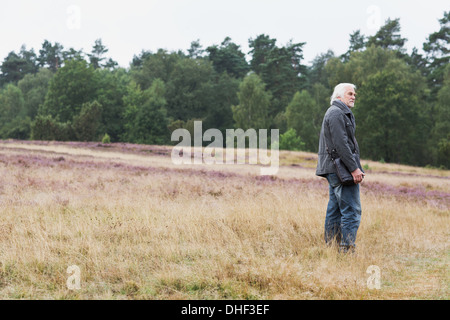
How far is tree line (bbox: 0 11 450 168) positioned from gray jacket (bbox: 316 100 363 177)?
45813mm

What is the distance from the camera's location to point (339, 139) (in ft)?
18.6

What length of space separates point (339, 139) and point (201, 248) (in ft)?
8.25

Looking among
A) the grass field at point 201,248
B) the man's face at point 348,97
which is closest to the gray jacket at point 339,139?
the man's face at point 348,97

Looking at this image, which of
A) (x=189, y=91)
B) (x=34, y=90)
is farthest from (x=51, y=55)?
(x=189, y=91)

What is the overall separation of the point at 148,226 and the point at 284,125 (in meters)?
64.3

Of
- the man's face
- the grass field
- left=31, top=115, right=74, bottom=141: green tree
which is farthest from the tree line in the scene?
the man's face

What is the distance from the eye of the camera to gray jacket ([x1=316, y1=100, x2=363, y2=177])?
18.5 ft

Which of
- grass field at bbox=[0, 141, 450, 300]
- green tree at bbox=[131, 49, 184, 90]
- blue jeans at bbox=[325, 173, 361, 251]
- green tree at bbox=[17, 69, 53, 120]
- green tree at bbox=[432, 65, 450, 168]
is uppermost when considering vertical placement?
green tree at bbox=[131, 49, 184, 90]

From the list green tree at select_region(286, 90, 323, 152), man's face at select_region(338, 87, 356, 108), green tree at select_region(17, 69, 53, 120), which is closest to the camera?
man's face at select_region(338, 87, 356, 108)

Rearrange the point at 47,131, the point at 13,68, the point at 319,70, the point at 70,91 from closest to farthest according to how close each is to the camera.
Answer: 1. the point at 47,131
2. the point at 70,91
3. the point at 319,70
4. the point at 13,68

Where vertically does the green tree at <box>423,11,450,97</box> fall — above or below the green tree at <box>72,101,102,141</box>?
above

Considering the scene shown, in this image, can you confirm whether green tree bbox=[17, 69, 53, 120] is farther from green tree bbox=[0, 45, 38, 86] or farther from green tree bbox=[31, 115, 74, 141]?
green tree bbox=[31, 115, 74, 141]

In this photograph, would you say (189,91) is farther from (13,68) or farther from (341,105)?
(341,105)
